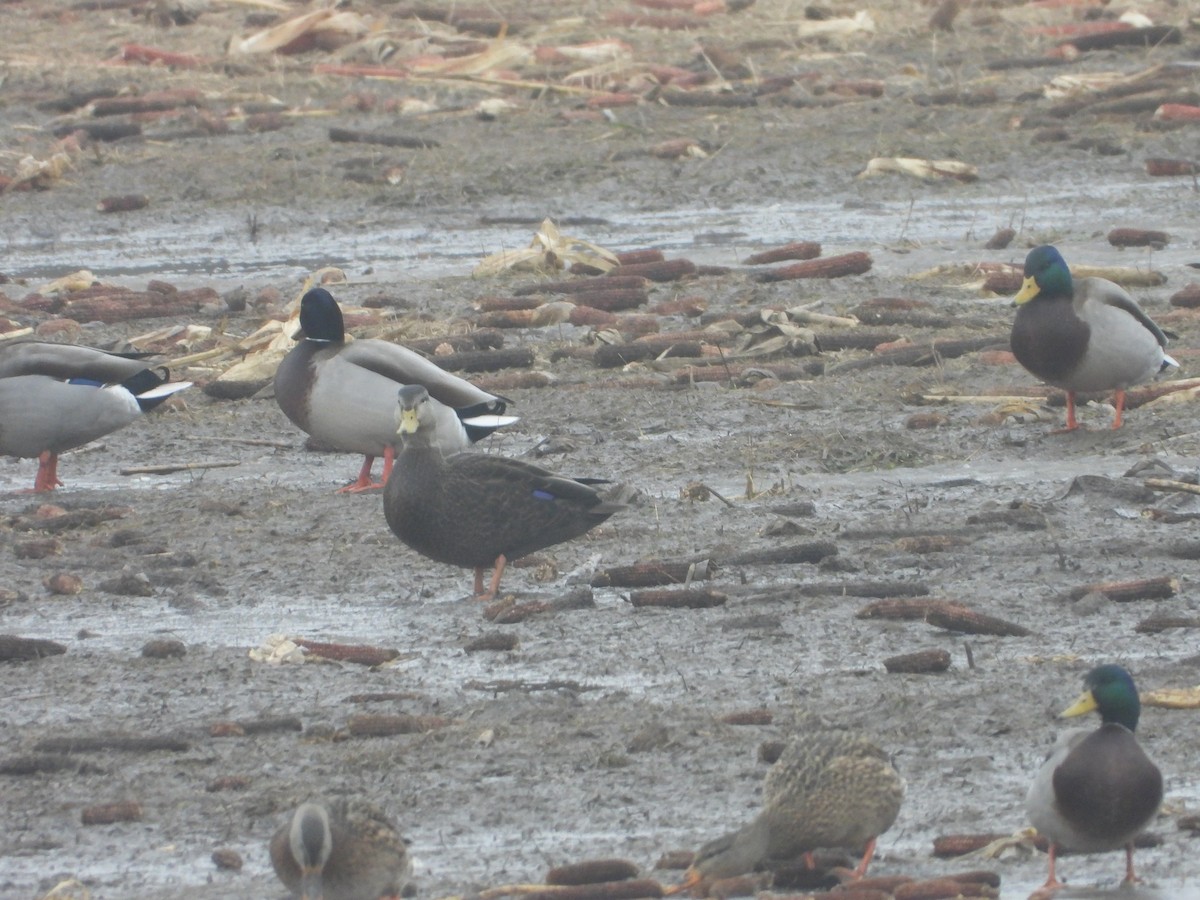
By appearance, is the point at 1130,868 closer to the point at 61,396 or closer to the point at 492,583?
the point at 492,583

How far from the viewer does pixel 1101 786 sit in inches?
164

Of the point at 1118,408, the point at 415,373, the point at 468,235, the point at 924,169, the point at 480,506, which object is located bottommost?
the point at 468,235

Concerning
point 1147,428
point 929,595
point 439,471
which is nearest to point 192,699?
point 439,471

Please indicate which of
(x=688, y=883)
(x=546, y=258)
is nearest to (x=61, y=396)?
(x=546, y=258)

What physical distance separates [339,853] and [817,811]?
966 mm

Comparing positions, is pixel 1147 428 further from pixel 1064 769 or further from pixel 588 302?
pixel 1064 769

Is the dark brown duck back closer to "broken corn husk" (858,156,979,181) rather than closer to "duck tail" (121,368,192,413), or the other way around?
"duck tail" (121,368,192,413)

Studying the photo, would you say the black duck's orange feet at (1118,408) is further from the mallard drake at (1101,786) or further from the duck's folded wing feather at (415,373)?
the mallard drake at (1101,786)

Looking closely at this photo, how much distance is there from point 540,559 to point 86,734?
6.97 feet

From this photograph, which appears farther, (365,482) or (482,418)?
(482,418)

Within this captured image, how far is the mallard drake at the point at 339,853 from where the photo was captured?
158 inches

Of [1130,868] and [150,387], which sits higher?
[1130,868]

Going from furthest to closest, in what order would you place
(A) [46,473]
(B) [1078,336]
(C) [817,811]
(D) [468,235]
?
(D) [468,235]
(B) [1078,336]
(A) [46,473]
(C) [817,811]

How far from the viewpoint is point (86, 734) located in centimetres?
534
